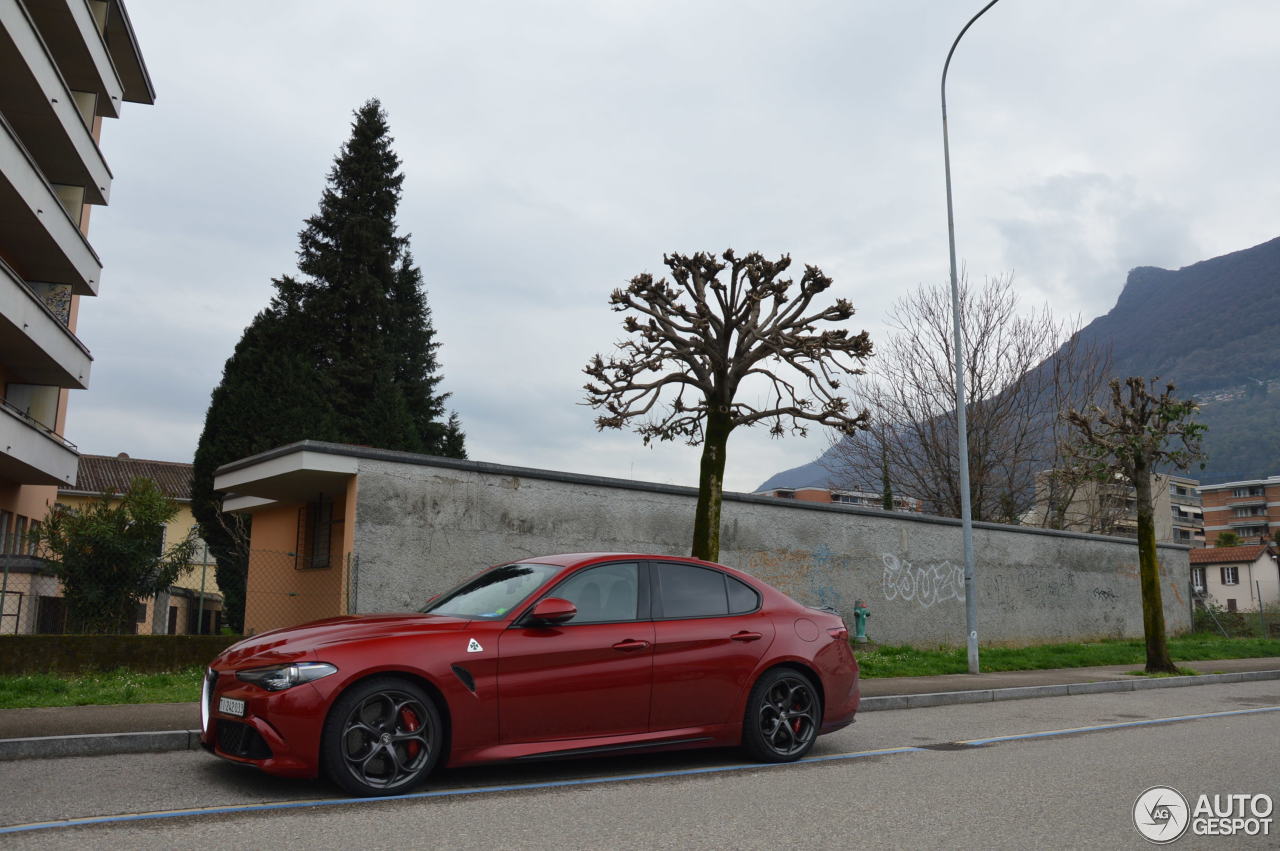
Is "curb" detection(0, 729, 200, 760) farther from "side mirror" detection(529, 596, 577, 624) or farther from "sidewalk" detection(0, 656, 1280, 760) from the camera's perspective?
"side mirror" detection(529, 596, 577, 624)

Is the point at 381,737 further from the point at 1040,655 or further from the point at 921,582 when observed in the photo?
the point at 921,582

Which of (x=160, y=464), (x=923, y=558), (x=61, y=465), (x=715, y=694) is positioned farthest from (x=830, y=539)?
(x=160, y=464)

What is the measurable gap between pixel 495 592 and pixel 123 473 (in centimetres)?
4751

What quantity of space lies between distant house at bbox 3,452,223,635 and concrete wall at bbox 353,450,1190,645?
2893mm

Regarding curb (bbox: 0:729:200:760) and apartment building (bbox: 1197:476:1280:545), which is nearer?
curb (bbox: 0:729:200:760)

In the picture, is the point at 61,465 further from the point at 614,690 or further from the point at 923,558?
the point at 614,690

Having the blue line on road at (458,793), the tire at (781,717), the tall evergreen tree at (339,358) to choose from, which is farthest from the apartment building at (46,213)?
the tire at (781,717)

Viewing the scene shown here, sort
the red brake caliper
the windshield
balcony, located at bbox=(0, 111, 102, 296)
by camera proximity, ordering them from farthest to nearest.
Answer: balcony, located at bbox=(0, 111, 102, 296) < the windshield < the red brake caliper

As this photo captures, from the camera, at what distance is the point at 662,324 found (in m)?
15.2

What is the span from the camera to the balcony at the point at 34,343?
808 inches

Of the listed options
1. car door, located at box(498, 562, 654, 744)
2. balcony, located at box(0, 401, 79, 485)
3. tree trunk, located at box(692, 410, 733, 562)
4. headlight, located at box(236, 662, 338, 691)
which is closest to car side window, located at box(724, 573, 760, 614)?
car door, located at box(498, 562, 654, 744)

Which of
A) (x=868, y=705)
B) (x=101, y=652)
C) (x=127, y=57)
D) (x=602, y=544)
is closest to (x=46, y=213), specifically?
(x=127, y=57)

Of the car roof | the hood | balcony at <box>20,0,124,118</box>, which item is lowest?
the hood

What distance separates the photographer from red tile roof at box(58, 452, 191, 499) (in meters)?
45.8
